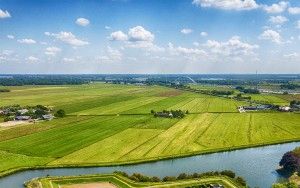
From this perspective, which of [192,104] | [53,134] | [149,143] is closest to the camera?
[149,143]

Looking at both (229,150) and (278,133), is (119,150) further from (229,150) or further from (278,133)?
(278,133)

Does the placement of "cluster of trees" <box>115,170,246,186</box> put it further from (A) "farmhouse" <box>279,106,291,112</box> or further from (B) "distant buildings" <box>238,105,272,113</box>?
(A) "farmhouse" <box>279,106,291,112</box>

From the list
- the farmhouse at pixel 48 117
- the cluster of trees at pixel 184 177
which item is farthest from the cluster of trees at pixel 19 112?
the cluster of trees at pixel 184 177

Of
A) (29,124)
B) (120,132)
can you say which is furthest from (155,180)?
(29,124)

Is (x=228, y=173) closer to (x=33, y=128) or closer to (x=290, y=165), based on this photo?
(x=290, y=165)

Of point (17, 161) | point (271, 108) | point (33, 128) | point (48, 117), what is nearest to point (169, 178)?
point (17, 161)

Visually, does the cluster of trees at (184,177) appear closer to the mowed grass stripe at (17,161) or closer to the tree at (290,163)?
the tree at (290,163)
